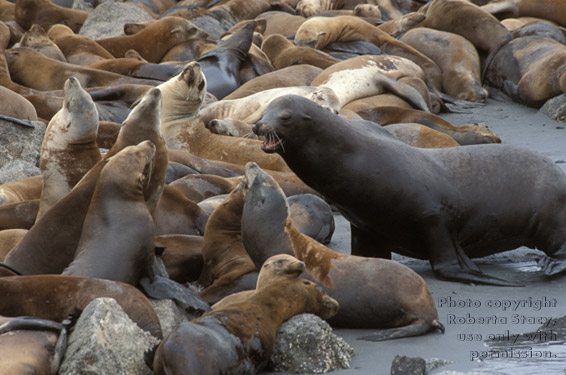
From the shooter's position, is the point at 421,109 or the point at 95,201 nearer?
the point at 95,201

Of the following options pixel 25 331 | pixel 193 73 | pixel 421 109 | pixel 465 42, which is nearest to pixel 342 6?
pixel 465 42

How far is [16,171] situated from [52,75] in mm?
4038

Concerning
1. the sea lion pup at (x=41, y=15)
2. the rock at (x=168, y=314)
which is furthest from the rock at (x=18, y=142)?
the sea lion pup at (x=41, y=15)

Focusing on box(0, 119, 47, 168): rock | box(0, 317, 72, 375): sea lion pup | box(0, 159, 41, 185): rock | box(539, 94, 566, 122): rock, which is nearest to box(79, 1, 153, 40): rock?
box(0, 119, 47, 168): rock

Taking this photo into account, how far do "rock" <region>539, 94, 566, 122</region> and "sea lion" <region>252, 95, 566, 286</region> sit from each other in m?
4.91

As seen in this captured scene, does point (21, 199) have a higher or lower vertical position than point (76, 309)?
lower

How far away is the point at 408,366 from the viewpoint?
12.4 ft

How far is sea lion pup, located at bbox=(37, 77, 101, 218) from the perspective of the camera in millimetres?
6570

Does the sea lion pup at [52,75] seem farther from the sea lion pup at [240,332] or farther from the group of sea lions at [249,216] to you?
the sea lion pup at [240,332]

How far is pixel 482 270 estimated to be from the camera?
19.2 ft

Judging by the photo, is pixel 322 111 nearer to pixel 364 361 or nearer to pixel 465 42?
pixel 364 361

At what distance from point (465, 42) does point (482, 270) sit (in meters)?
7.77

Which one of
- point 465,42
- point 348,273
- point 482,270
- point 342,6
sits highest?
point 348,273

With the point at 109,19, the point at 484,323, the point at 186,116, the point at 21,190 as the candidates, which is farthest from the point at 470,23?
the point at 484,323
